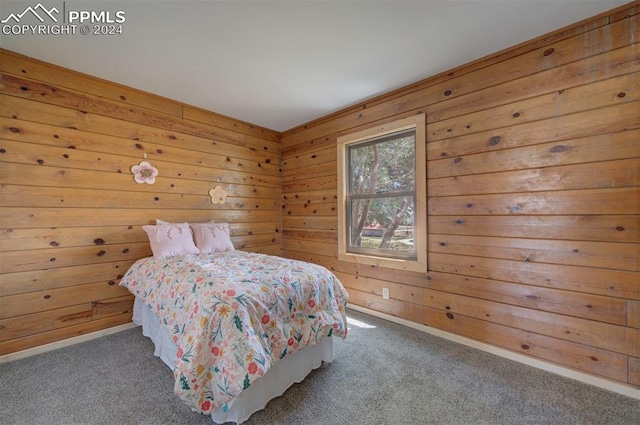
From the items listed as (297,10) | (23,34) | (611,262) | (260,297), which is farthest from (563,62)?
(23,34)

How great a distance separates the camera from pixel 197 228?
2859 mm

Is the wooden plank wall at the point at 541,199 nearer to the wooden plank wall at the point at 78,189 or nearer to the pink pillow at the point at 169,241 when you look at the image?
the pink pillow at the point at 169,241

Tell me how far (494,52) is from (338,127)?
1687mm

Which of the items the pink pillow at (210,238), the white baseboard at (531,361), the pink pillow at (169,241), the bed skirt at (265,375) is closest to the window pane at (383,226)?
the white baseboard at (531,361)

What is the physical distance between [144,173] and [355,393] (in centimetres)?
284

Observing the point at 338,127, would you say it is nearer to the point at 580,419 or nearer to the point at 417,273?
the point at 417,273

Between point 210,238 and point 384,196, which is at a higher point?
point 384,196

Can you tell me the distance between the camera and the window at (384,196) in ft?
8.39

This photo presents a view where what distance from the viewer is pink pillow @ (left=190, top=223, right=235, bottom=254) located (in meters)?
2.79

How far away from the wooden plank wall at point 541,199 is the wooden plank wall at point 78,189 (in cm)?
260

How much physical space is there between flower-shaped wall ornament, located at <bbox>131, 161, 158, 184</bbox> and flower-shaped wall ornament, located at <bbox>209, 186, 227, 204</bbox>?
0.65 m

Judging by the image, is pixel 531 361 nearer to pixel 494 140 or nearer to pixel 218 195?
pixel 494 140

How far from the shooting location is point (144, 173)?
276cm

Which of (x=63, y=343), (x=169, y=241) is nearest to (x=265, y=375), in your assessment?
(x=169, y=241)
